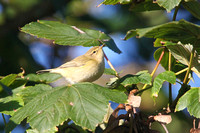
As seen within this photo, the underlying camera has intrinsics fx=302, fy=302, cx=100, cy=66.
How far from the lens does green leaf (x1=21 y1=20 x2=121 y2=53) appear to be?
1.63 metres

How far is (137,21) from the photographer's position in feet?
16.8

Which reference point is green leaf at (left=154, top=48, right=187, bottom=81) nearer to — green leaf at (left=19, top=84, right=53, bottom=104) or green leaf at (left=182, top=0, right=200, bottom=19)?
green leaf at (left=182, top=0, right=200, bottom=19)

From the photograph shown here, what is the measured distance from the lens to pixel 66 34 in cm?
170

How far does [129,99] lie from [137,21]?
12.7 feet

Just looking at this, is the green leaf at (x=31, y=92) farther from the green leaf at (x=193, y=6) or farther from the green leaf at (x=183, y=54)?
the green leaf at (x=193, y=6)

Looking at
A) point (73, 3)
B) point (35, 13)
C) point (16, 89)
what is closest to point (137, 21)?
point (73, 3)

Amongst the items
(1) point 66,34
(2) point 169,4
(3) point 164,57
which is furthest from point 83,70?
(2) point 169,4

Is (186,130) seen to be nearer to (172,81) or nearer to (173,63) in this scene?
(173,63)

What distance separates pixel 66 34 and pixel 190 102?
76 cm

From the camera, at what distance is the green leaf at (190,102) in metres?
1.40

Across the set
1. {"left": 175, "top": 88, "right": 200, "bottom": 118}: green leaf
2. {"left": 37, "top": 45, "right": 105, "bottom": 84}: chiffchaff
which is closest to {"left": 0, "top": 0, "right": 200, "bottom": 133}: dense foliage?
{"left": 175, "top": 88, "right": 200, "bottom": 118}: green leaf

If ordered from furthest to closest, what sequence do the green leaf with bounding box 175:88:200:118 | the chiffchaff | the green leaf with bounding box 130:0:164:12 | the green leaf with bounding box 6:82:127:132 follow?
the chiffchaff
the green leaf with bounding box 130:0:164:12
the green leaf with bounding box 175:88:200:118
the green leaf with bounding box 6:82:127:132

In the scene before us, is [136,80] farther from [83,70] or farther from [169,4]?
[83,70]

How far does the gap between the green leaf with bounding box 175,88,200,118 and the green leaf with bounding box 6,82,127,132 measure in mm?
272
